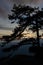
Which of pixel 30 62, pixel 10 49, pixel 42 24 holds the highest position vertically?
pixel 42 24

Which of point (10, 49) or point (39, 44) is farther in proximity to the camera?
point (39, 44)

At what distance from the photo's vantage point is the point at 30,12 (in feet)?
65.1

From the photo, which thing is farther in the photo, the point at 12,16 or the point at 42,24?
the point at 42,24

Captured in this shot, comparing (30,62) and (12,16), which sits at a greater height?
(12,16)

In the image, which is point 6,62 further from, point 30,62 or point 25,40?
point 25,40

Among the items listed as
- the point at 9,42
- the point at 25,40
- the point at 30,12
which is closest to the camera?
the point at 9,42

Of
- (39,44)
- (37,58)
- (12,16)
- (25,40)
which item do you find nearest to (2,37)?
(25,40)

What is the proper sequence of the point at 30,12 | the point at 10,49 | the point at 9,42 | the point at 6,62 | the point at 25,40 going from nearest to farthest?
the point at 9,42 < the point at 10,49 < the point at 25,40 < the point at 30,12 < the point at 6,62

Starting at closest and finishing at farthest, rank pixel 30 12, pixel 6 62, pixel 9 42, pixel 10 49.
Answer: pixel 9 42
pixel 10 49
pixel 30 12
pixel 6 62

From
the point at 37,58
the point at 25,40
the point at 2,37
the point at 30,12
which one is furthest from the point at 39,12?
the point at 37,58

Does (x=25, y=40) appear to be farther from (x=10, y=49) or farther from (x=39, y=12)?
(x=39, y=12)

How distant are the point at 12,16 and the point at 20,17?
1007mm

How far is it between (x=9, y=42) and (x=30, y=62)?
878 cm

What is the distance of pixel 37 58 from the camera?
22.4 metres
